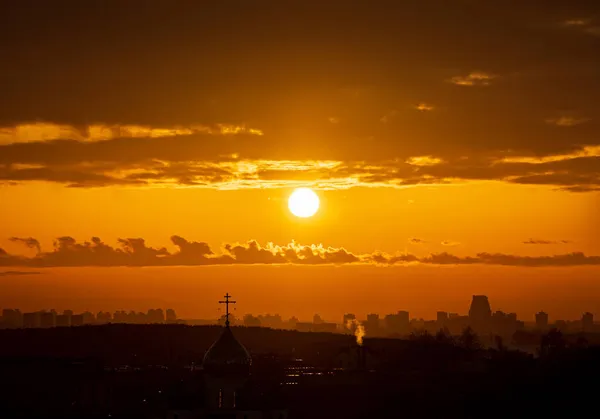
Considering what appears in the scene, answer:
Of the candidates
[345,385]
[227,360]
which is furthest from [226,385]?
[345,385]

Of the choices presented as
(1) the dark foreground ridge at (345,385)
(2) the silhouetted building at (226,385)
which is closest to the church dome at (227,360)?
(2) the silhouetted building at (226,385)

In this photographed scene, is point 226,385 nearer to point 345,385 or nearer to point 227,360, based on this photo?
point 227,360

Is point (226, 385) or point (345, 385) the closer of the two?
point (226, 385)

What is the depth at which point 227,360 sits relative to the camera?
86.2 m

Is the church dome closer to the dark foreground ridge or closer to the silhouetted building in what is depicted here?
the silhouetted building

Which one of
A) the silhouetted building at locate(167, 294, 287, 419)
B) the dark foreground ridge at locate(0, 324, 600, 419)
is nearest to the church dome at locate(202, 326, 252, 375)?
the silhouetted building at locate(167, 294, 287, 419)

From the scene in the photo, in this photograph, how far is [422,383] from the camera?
126062 millimetres

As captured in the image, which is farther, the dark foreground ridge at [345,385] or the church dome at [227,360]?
the dark foreground ridge at [345,385]

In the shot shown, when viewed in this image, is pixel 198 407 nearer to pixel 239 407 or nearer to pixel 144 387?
pixel 239 407

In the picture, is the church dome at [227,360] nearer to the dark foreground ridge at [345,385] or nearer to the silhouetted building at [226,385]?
the silhouetted building at [226,385]

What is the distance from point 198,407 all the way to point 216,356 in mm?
3715

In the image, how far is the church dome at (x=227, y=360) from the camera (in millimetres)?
86125

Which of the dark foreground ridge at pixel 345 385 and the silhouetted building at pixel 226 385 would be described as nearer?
the silhouetted building at pixel 226 385

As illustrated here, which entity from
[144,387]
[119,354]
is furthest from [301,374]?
[119,354]
